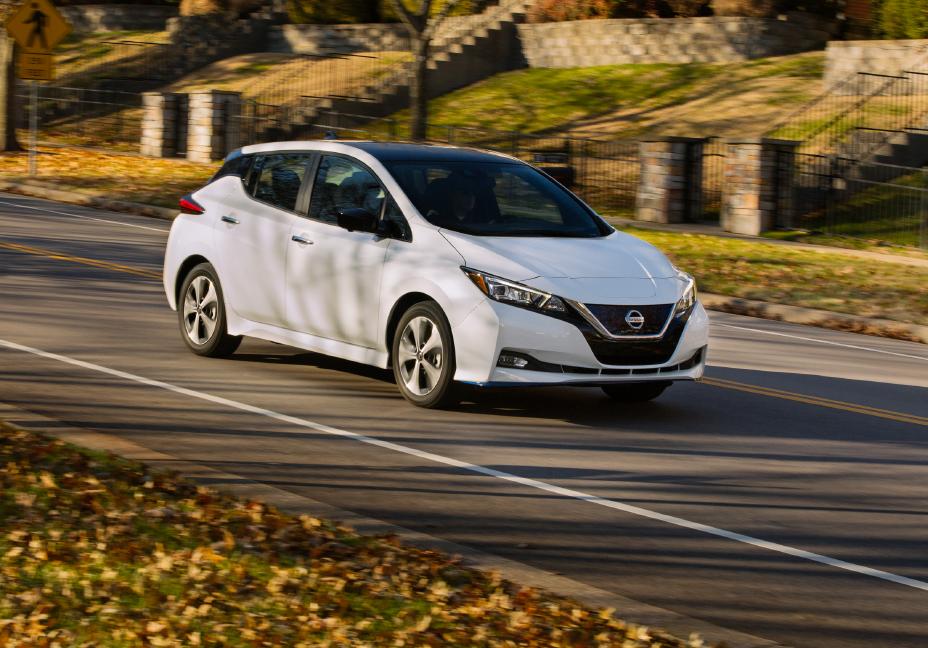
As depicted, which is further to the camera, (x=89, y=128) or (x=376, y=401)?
(x=89, y=128)

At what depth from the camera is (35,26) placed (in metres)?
28.0

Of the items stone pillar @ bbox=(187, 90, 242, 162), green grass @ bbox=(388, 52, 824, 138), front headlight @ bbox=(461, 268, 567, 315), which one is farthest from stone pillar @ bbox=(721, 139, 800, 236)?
front headlight @ bbox=(461, 268, 567, 315)

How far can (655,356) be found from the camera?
390 inches

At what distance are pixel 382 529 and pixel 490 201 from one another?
13.3 ft

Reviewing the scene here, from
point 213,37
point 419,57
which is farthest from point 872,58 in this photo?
point 213,37

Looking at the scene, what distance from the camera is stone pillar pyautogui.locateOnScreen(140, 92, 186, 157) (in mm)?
34594

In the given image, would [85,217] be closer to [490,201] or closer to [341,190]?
[341,190]

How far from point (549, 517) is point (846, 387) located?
536cm

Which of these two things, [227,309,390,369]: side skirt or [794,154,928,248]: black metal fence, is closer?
[227,309,390,369]: side skirt

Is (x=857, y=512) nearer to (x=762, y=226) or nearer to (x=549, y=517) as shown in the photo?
(x=549, y=517)

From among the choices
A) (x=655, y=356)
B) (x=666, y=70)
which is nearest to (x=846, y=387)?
(x=655, y=356)

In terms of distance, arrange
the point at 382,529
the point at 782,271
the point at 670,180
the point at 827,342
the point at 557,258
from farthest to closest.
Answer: the point at 670,180
the point at 782,271
the point at 827,342
the point at 557,258
the point at 382,529

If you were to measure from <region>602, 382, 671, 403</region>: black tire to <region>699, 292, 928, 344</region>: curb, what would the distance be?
21.4 feet

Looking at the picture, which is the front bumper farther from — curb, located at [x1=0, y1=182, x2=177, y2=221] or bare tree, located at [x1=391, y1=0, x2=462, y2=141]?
bare tree, located at [x1=391, y1=0, x2=462, y2=141]
